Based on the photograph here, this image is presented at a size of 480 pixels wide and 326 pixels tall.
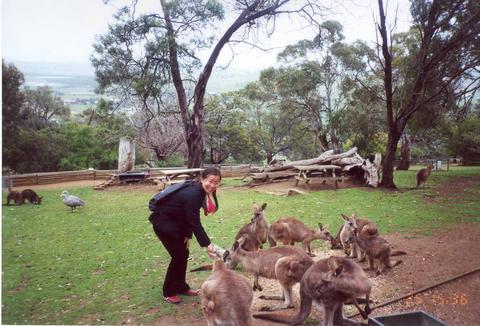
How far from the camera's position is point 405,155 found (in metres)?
5.17

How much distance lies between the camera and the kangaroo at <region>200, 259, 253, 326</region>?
9.42ft

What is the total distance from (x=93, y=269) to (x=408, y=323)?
2.90 metres

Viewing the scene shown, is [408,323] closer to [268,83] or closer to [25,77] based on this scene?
Answer: [268,83]

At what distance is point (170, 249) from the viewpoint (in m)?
3.79

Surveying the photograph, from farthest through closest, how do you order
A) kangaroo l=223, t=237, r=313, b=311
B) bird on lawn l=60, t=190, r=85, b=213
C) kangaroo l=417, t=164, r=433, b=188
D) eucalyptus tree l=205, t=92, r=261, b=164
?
eucalyptus tree l=205, t=92, r=261, b=164 → kangaroo l=417, t=164, r=433, b=188 → bird on lawn l=60, t=190, r=85, b=213 → kangaroo l=223, t=237, r=313, b=311

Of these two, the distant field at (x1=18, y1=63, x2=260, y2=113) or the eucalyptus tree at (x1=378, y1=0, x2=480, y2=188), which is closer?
the distant field at (x1=18, y1=63, x2=260, y2=113)

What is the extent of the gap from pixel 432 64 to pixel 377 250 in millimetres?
2419

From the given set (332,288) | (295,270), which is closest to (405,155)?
(295,270)

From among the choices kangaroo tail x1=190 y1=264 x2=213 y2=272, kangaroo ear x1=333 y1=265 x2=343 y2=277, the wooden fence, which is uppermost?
the wooden fence

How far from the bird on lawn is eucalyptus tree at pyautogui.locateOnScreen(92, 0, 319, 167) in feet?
4.17

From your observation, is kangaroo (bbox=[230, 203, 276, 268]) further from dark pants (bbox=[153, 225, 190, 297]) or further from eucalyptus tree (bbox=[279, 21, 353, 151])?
eucalyptus tree (bbox=[279, 21, 353, 151])

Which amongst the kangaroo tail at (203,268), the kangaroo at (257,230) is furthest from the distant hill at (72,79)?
the kangaroo tail at (203,268)

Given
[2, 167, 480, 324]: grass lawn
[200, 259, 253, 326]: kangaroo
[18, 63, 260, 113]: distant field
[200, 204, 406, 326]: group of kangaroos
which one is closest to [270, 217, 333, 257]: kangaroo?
[200, 204, 406, 326]: group of kangaroos

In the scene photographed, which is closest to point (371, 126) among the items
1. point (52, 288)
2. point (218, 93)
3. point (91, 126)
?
point (218, 93)
